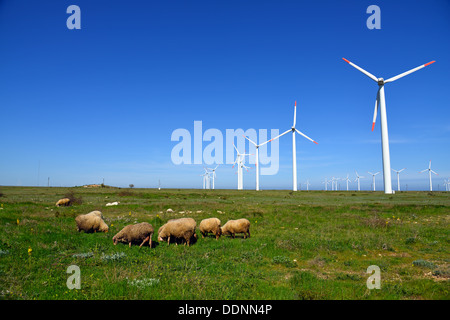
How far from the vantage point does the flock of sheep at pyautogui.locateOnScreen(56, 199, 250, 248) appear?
1408 centimetres

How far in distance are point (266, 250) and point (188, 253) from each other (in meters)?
4.40

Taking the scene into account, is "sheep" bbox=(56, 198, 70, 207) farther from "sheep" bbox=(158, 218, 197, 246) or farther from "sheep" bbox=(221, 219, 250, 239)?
"sheep" bbox=(221, 219, 250, 239)

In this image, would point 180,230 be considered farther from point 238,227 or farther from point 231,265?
point 231,265

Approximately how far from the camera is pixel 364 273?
1088cm

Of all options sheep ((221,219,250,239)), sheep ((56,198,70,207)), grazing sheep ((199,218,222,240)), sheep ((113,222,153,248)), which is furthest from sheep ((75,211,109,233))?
sheep ((56,198,70,207))

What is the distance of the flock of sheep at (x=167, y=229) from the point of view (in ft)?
46.2

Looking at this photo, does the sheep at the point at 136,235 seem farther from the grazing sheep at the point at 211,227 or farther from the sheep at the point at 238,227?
the sheep at the point at 238,227

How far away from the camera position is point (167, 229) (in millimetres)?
15242

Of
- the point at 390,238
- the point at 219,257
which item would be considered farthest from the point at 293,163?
the point at 219,257

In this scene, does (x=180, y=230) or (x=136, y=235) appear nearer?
(x=136, y=235)

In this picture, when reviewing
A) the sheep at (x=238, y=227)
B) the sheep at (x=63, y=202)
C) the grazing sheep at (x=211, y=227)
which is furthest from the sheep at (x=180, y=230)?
the sheep at (x=63, y=202)

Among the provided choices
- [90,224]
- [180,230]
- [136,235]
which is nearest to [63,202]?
[90,224]

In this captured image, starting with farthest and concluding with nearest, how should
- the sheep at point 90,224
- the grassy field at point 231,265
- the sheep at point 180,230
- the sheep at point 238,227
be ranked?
the sheep at point 238,227
the sheep at point 90,224
the sheep at point 180,230
the grassy field at point 231,265
